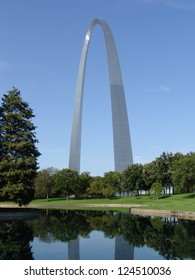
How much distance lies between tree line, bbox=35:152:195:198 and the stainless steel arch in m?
6.80

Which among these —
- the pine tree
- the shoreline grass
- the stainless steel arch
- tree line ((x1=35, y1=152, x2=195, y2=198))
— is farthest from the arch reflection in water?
the stainless steel arch

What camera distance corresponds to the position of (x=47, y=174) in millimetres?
97000

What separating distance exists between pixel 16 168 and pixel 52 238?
2013cm

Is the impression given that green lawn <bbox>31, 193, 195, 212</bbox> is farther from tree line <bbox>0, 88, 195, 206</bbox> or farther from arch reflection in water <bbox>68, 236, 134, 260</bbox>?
→ arch reflection in water <bbox>68, 236, 134, 260</bbox>

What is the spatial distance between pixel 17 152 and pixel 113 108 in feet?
185

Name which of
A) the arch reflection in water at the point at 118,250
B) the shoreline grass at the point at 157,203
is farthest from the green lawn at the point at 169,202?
the arch reflection in water at the point at 118,250

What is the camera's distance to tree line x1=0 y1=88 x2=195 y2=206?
41156 mm

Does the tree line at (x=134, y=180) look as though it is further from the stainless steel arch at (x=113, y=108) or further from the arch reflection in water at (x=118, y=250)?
the arch reflection in water at (x=118, y=250)

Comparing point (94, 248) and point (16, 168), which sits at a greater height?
point (16, 168)

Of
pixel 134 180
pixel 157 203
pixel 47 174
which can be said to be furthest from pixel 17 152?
pixel 47 174
